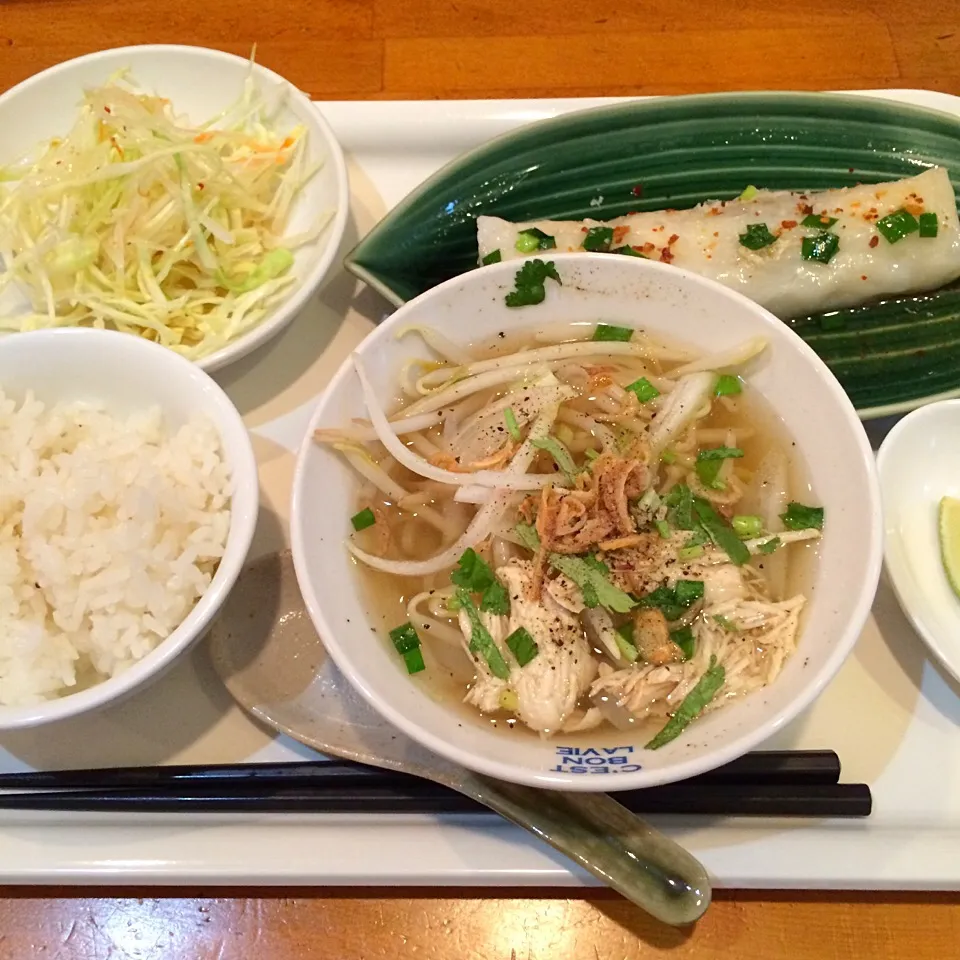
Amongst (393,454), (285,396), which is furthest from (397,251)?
(393,454)

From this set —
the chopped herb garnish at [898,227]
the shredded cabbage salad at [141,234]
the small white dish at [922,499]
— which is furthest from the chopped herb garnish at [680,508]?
the shredded cabbage salad at [141,234]

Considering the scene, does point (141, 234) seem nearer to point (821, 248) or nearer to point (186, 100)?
point (186, 100)

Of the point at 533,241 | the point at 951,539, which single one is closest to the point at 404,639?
the point at 533,241

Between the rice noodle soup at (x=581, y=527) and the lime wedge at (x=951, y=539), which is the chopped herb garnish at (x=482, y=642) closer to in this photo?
the rice noodle soup at (x=581, y=527)

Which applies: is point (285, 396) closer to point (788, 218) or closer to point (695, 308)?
point (695, 308)

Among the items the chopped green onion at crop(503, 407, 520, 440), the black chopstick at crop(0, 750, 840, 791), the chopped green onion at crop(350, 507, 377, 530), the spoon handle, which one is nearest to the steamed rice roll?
the chopped green onion at crop(503, 407, 520, 440)

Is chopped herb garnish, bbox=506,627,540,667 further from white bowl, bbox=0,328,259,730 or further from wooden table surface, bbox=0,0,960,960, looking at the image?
wooden table surface, bbox=0,0,960,960
